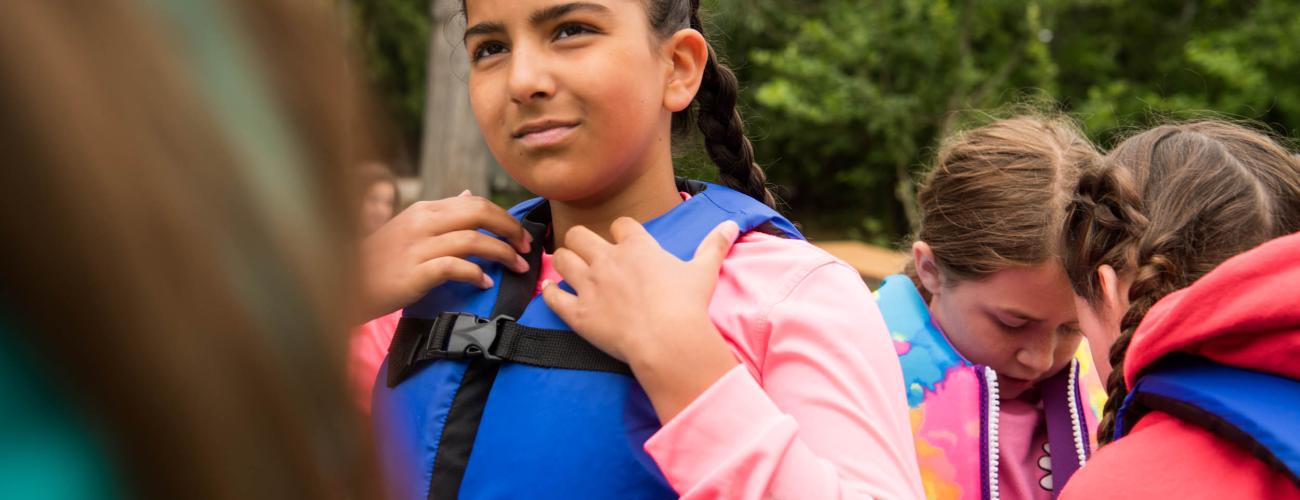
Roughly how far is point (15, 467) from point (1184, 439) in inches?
54.9

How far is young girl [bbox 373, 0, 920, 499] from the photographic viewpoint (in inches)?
52.8

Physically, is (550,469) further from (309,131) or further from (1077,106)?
(1077,106)

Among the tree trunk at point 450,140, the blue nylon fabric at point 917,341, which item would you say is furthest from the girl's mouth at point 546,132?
the tree trunk at point 450,140

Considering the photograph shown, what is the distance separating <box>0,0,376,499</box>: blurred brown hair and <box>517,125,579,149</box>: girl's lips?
0.97 m

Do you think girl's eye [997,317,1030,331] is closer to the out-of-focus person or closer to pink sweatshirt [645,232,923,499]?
pink sweatshirt [645,232,923,499]

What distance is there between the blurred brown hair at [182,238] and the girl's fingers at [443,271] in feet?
3.38

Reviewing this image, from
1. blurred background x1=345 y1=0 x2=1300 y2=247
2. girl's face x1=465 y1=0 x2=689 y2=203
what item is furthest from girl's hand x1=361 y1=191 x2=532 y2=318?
blurred background x1=345 y1=0 x2=1300 y2=247

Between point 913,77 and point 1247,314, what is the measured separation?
10103 millimetres

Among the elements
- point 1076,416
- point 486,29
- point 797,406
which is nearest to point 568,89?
point 486,29

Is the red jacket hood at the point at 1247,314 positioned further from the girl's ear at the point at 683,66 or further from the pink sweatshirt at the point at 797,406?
the girl's ear at the point at 683,66

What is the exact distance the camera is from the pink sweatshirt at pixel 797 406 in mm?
1295

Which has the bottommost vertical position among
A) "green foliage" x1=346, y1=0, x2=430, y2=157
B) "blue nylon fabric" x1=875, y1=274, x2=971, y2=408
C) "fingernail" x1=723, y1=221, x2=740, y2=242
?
"green foliage" x1=346, y1=0, x2=430, y2=157

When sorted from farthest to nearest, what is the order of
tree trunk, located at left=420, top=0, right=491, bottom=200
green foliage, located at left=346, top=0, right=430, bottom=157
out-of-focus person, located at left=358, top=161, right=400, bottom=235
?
green foliage, located at left=346, top=0, right=430, bottom=157, tree trunk, located at left=420, top=0, right=491, bottom=200, out-of-focus person, located at left=358, top=161, right=400, bottom=235

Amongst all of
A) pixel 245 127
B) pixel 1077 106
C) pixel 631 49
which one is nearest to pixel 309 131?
pixel 245 127
